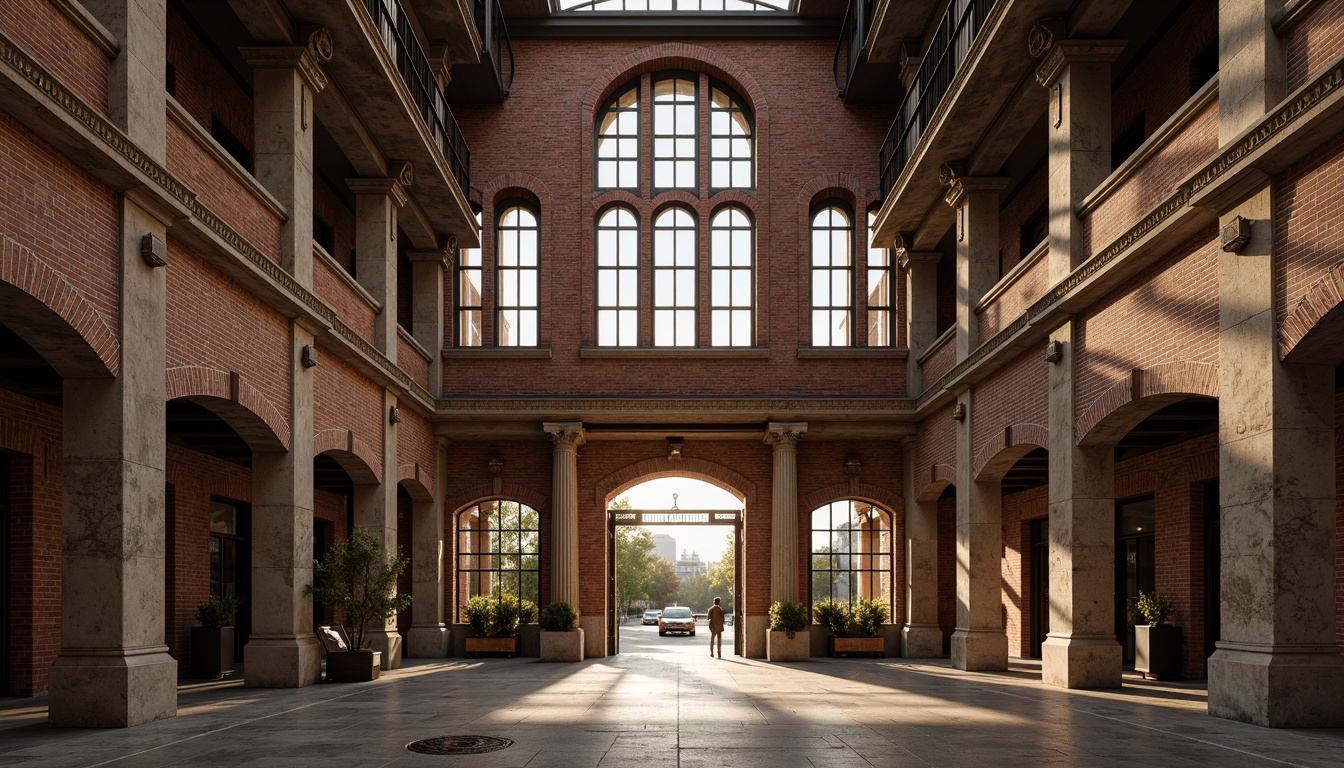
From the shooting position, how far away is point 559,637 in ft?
78.6

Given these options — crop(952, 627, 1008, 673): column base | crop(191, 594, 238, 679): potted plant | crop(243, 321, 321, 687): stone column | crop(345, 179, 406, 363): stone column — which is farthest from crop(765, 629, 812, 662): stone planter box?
crop(243, 321, 321, 687): stone column

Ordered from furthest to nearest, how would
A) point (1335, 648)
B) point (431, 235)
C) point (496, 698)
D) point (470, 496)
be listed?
1. point (470, 496)
2. point (431, 235)
3. point (496, 698)
4. point (1335, 648)

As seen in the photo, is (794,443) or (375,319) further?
(794,443)

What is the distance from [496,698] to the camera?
14148 mm

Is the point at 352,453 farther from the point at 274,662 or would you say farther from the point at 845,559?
the point at 845,559

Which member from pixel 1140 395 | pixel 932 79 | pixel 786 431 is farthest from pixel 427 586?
pixel 1140 395

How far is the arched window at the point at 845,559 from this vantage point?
2653cm

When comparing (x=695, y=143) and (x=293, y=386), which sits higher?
(x=695, y=143)

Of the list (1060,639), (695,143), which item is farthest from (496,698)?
(695,143)

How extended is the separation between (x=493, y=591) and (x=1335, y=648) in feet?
62.9

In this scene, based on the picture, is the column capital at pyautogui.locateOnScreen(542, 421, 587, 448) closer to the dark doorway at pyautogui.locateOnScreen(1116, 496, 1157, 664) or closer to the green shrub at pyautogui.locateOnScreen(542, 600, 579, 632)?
the green shrub at pyautogui.locateOnScreen(542, 600, 579, 632)

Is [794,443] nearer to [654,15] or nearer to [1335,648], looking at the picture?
[654,15]

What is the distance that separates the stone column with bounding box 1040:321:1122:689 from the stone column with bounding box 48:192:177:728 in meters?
10.9

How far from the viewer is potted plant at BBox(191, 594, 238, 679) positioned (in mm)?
18219
